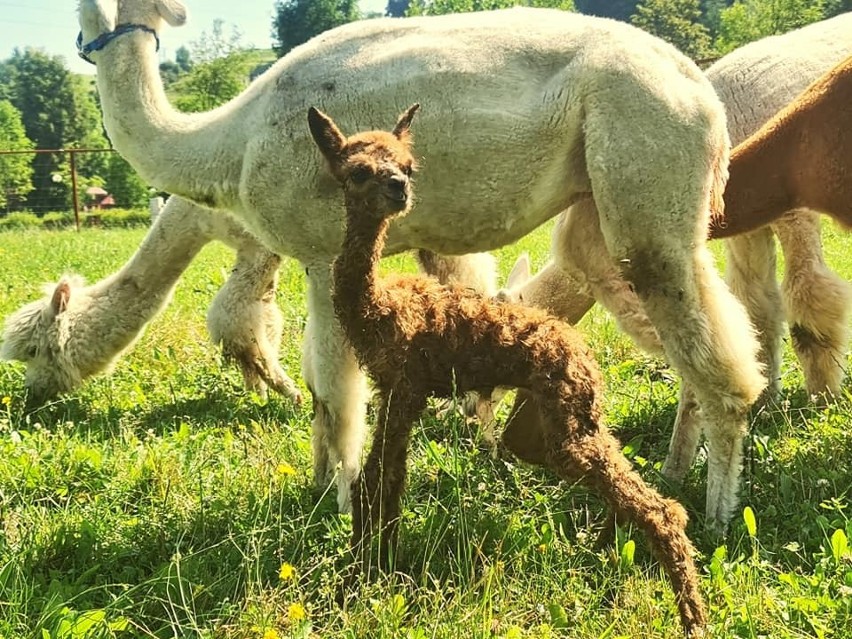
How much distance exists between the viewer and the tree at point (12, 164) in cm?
4366

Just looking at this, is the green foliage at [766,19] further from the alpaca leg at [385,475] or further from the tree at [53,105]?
the tree at [53,105]

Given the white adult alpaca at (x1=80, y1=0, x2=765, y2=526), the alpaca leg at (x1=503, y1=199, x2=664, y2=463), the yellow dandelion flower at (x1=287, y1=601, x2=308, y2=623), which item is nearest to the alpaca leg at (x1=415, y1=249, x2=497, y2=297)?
the alpaca leg at (x1=503, y1=199, x2=664, y2=463)

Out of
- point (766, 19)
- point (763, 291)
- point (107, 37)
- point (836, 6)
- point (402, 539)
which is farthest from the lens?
point (836, 6)

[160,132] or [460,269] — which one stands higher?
[160,132]

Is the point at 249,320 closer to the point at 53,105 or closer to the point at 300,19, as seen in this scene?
the point at 53,105

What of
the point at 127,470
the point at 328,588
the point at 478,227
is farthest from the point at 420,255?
the point at 328,588

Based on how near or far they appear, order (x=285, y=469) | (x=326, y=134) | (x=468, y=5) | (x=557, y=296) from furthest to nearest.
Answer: (x=468, y=5) < (x=557, y=296) < (x=285, y=469) < (x=326, y=134)

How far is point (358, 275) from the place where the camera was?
9.43ft

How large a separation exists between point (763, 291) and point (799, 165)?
1.34m

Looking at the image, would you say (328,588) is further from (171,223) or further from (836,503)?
(171,223)

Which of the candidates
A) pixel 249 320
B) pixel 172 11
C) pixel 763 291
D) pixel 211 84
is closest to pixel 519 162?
pixel 172 11

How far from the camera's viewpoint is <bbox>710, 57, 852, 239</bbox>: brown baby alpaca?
4.11m

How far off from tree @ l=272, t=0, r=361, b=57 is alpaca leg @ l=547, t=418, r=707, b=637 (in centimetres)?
8938

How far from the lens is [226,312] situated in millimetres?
5992
